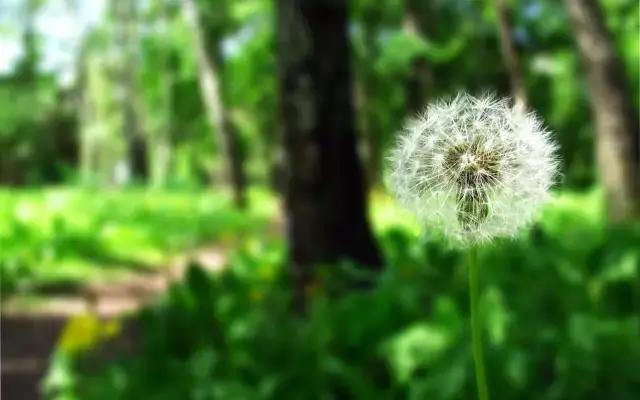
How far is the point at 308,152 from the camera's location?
14.9 feet

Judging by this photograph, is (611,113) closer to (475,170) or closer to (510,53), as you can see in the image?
(510,53)

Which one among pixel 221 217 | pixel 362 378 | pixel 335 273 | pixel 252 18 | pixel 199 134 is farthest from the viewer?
pixel 199 134

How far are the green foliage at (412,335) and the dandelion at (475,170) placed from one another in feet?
4.74

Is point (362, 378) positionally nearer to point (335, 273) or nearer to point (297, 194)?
point (335, 273)

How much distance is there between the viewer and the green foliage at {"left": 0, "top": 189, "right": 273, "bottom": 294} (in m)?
8.10

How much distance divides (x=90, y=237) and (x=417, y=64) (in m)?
4.46

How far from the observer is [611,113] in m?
6.55

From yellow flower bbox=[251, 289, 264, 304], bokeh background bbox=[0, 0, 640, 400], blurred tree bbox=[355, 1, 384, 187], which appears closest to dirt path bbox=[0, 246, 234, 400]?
bokeh background bbox=[0, 0, 640, 400]

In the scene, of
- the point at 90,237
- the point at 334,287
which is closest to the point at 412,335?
the point at 334,287

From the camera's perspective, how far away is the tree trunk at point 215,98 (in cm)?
1852

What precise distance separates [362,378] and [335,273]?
1697 mm

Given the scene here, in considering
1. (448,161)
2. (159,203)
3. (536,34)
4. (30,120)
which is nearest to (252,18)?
(159,203)

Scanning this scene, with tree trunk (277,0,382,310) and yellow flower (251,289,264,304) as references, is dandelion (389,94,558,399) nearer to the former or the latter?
yellow flower (251,289,264,304)

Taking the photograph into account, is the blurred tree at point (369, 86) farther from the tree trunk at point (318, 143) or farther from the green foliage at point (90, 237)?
the tree trunk at point (318, 143)
